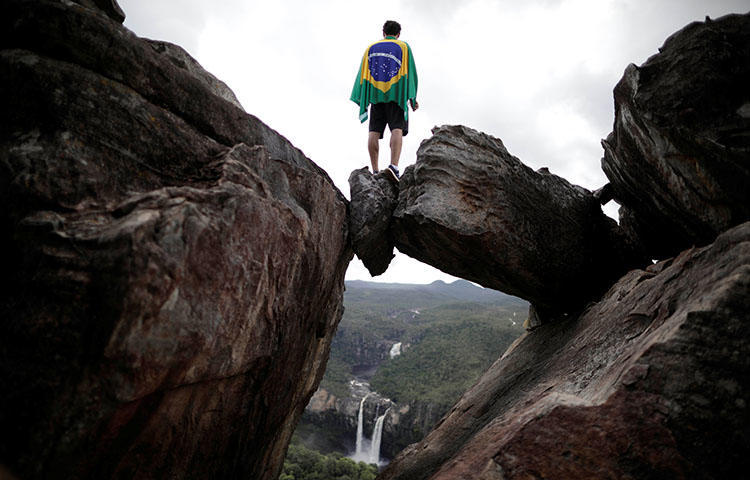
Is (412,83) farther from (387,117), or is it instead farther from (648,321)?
(648,321)

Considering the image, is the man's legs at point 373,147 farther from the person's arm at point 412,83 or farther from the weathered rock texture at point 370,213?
the person's arm at point 412,83

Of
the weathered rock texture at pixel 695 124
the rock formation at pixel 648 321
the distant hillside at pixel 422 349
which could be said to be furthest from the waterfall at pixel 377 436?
the weathered rock texture at pixel 695 124

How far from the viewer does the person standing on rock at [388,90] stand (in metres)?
7.66

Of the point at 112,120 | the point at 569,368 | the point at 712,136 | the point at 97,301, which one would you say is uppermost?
the point at 712,136

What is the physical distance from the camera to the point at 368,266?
7754mm

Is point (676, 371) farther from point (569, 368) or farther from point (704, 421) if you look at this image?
point (569, 368)

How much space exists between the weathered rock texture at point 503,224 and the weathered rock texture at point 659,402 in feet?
7.79

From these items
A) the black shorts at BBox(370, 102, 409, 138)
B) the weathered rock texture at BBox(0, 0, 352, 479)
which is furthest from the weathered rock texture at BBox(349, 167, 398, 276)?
the weathered rock texture at BBox(0, 0, 352, 479)

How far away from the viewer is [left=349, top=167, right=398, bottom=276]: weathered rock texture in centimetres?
681

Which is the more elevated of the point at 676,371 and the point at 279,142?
the point at 279,142

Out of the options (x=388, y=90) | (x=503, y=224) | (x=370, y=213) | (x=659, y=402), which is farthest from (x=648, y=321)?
(x=388, y=90)

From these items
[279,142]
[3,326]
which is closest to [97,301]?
[3,326]

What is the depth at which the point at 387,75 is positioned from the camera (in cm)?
768

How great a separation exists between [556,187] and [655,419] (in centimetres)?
501
